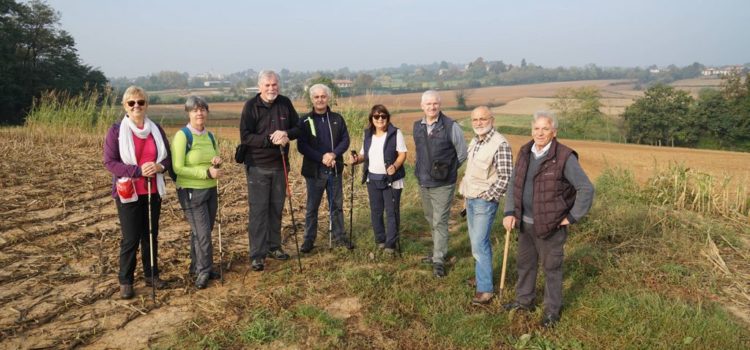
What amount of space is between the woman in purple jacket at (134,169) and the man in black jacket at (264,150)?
85cm

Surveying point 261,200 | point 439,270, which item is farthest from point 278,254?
point 439,270

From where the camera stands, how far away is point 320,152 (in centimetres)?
546

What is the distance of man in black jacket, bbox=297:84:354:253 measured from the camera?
212 inches

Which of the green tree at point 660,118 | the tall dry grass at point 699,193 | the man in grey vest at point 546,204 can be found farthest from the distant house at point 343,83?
the green tree at point 660,118

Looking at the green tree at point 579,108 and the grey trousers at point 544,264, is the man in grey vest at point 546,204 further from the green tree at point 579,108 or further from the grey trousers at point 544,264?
the green tree at point 579,108

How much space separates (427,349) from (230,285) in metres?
2.09

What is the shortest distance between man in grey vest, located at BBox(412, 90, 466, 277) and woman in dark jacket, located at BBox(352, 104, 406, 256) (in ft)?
1.22

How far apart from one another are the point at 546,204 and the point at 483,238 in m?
0.80

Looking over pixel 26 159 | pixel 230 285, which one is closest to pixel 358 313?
pixel 230 285

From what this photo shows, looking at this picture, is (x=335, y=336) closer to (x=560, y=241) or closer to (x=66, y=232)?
(x=560, y=241)

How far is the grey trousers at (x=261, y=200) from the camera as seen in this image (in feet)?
16.4

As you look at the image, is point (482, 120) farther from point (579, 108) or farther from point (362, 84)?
point (579, 108)

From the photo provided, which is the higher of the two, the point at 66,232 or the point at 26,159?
the point at 26,159

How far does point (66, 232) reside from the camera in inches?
227
